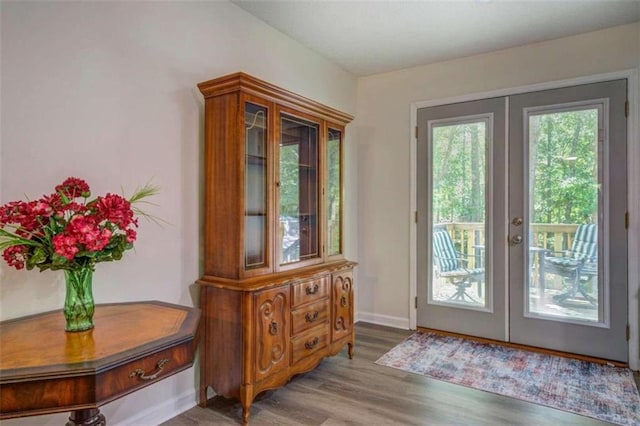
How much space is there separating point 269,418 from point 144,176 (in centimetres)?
153

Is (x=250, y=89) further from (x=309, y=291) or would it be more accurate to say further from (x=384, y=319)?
(x=384, y=319)

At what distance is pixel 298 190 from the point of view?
2668mm

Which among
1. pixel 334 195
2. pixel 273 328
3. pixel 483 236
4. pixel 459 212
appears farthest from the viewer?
pixel 459 212

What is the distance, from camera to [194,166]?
7.61 ft

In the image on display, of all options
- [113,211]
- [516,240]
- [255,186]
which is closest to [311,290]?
[255,186]

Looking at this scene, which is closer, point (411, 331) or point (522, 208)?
point (522, 208)

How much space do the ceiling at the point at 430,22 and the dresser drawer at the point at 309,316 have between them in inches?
81.4

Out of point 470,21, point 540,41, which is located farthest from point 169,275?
point 540,41

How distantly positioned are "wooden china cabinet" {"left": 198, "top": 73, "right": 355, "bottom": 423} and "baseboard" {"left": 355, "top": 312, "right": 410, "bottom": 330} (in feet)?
4.29

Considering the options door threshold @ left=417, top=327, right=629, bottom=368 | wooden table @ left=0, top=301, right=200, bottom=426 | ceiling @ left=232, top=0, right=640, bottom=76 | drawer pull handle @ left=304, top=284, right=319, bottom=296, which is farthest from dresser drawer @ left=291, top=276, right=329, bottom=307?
ceiling @ left=232, top=0, right=640, bottom=76

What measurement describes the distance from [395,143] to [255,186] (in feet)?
6.69

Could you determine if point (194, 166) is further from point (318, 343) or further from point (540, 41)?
point (540, 41)

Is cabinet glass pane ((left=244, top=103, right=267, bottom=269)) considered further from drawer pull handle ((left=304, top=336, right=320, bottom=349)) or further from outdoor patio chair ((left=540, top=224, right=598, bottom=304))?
outdoor patio chair ((left=540, top=224, right=598, bottom=304))

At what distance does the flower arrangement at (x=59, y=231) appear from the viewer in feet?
4.27
